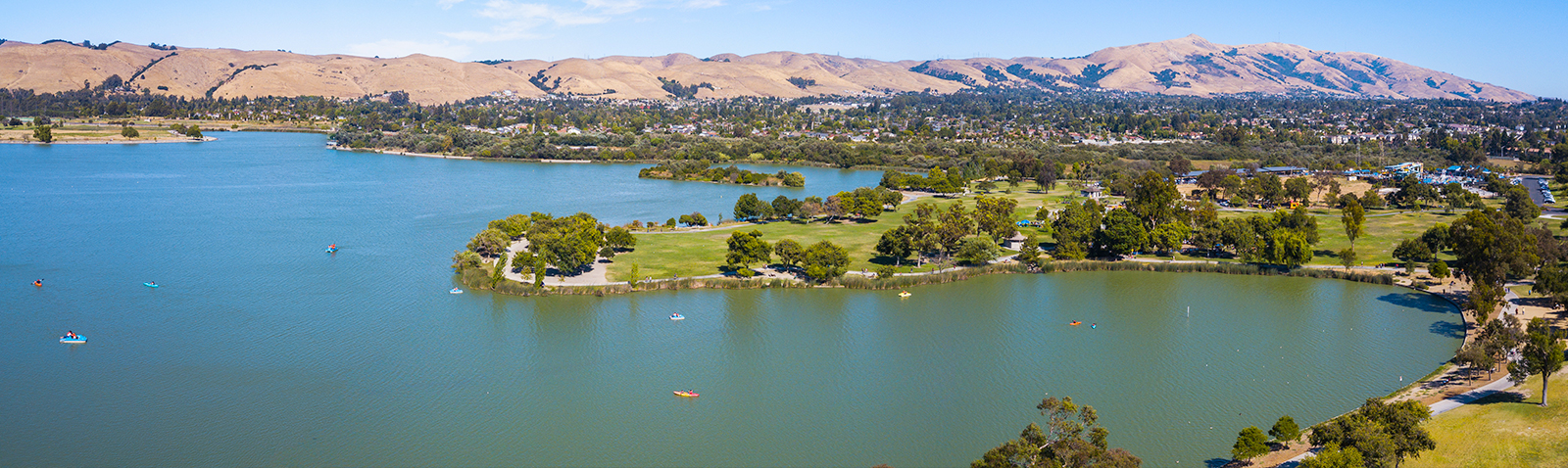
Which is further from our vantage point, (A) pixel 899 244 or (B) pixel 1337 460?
(A) pixel 899 244

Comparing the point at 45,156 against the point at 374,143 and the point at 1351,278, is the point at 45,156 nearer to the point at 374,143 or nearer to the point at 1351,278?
the point at 374,143

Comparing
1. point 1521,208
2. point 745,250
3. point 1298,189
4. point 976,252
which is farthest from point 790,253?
point 1521,208

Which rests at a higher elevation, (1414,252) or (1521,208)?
(1521,208)

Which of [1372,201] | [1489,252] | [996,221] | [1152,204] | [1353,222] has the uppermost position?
[1372,201]

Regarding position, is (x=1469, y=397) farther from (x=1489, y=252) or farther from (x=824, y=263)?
(x=824, y=263)

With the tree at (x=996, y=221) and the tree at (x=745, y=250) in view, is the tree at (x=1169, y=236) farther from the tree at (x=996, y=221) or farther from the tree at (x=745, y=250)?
the tree at (x=745, y=250)

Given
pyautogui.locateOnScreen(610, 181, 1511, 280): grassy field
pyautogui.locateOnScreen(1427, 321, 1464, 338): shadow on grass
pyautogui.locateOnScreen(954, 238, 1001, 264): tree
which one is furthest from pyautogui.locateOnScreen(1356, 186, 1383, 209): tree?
pyautogui.locateOnScreen(954, 238, 1001, 264): tree
